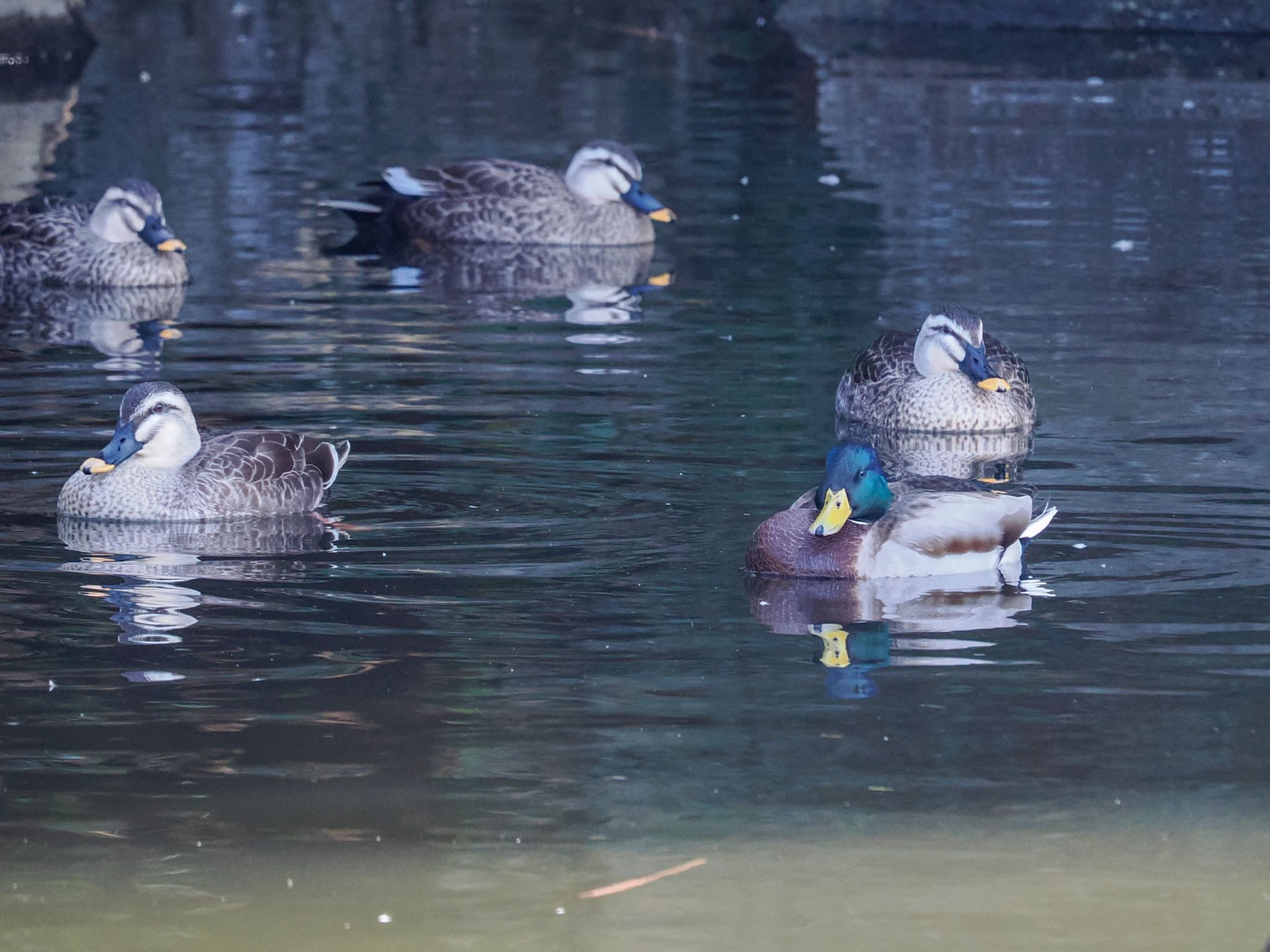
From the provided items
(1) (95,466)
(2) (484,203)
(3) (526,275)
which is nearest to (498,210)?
(2) (484,203)

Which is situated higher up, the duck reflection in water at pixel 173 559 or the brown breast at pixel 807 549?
the brown breast at pixel 807 549

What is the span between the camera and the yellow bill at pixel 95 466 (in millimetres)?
10203

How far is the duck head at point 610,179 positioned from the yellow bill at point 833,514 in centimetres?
1052

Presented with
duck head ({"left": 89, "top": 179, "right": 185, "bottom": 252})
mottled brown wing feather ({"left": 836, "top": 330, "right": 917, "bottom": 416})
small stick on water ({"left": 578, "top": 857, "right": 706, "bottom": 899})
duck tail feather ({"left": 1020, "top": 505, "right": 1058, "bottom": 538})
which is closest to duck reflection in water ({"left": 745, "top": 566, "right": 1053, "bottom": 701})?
duck tail feather ({"left": 1020, "top": 505, "right": 1058, "bottom": 538})

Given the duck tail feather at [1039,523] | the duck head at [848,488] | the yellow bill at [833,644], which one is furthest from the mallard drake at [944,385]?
the yellow bill at [833,644]

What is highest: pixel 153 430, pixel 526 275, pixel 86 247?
pixel 153 430

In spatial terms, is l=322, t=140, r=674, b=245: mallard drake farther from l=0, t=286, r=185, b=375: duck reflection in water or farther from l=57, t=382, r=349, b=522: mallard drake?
l=57, t=382, r=349, b=522: mallard drake

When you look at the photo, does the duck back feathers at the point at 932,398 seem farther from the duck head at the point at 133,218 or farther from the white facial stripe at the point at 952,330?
the duck head at the point at 133,218

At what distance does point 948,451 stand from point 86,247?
8009 millimetres

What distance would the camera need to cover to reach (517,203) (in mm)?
20078

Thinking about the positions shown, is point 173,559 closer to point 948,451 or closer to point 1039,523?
point 1039,523

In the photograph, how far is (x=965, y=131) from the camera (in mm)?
25312

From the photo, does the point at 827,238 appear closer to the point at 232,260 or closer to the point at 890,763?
the point at 232,260

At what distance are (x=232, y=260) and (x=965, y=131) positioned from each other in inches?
388
